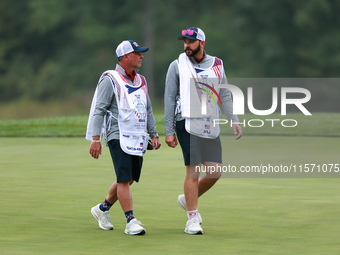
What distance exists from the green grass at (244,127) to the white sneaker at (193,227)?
8717mm

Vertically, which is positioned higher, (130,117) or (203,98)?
(203,98)

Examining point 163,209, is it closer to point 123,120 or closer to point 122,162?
point 122,162

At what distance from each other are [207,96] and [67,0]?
46.4 metres

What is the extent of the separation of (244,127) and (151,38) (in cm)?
3195

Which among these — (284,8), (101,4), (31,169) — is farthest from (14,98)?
(31,169)

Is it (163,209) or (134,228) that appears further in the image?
(163,209)

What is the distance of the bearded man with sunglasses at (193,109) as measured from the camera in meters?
7.12

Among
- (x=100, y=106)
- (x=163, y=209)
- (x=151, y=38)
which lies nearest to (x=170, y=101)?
(x=100, y=106)

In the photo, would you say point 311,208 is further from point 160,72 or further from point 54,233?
point 160,72

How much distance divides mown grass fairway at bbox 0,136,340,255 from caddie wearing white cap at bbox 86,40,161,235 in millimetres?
516

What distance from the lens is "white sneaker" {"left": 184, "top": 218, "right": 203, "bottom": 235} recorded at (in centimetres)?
691

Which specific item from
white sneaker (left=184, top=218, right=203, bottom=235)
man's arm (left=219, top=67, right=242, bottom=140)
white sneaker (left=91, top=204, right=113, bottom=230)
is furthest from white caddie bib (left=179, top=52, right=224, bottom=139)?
white sneaker (left=91, top=204, right=113, bottom=230)

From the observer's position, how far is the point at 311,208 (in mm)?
8305

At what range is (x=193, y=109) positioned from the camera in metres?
7.21
